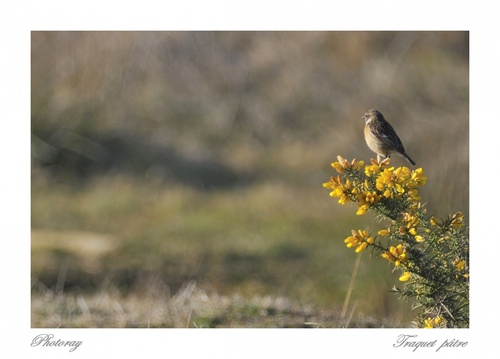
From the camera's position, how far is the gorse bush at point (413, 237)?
375cm

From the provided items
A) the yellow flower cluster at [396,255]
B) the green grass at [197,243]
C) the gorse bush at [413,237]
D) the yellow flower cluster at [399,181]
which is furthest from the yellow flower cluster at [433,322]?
the green grass at [197,243]

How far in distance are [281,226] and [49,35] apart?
4546 mm

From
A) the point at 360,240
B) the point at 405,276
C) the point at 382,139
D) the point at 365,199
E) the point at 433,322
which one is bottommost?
the point at 433,322

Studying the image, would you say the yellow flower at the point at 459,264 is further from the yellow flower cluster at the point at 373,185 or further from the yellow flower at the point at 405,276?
the yellow flower cluster at the point at 373,185

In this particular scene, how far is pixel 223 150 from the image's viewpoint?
36.7ft

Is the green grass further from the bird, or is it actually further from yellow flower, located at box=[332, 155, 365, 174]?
yellow flower, located at box=[332, 155, 365, 174]

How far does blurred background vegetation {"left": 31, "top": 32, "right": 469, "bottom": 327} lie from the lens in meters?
7.77

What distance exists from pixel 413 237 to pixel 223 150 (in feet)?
24.2

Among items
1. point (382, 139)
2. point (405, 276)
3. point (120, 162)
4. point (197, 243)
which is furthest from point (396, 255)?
point (120, 162)

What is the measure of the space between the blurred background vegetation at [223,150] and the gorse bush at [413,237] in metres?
2.07

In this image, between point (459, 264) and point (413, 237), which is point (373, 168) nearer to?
point (413, 237)

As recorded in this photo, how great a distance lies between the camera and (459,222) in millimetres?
3881
